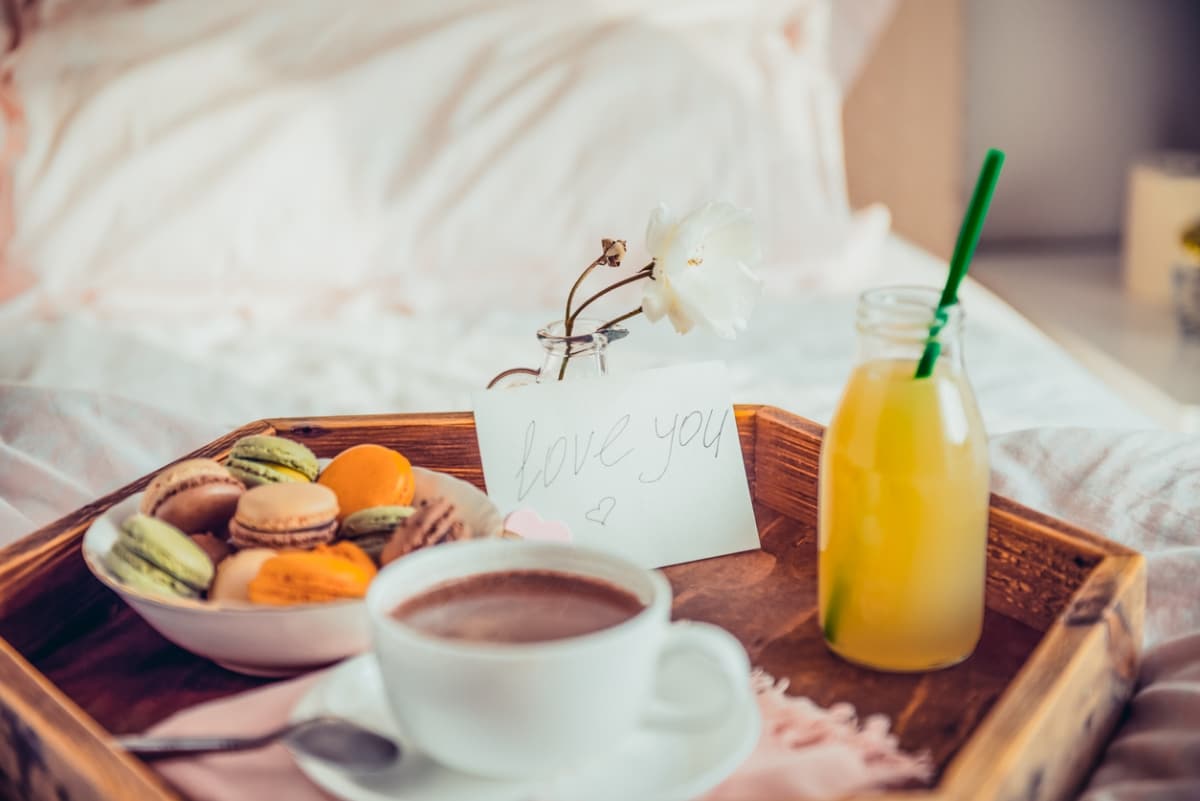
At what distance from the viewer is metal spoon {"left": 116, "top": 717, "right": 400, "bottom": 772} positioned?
→ 0.41 meters

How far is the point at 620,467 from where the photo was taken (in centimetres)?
63

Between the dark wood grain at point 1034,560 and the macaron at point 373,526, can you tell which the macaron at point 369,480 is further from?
the dark wood grain at point 1034,560

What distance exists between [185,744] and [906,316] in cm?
34

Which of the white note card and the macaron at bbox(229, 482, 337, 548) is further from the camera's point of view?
the white note card

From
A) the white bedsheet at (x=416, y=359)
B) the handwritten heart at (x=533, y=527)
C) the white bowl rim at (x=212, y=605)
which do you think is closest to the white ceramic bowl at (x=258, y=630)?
the white bowl rim at (x=212, y=605)

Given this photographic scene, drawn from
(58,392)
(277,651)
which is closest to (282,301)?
(58,392)

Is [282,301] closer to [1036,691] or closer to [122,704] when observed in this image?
[122,704]

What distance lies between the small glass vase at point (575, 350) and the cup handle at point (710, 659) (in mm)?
258

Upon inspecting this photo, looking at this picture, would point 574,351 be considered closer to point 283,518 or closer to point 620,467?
point 620,467

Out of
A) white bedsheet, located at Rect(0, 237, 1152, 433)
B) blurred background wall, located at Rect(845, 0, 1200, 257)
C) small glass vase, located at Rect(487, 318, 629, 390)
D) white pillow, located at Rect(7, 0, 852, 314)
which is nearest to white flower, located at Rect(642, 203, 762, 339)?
small glass vase, located at Rect(487, 318, 629, 390)

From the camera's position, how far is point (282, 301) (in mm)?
1346

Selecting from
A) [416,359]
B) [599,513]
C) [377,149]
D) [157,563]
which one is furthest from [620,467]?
[377,149]

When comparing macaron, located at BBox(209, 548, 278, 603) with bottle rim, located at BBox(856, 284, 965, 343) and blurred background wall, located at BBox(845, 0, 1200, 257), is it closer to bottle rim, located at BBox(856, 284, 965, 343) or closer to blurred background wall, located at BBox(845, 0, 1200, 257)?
bottle rim, located at BBox(856, 284, 965, 343)

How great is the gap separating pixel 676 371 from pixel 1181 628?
29cm
